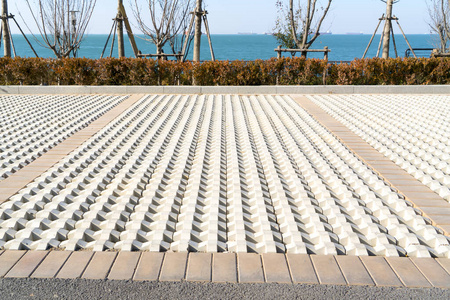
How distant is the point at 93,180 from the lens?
4.62 metres

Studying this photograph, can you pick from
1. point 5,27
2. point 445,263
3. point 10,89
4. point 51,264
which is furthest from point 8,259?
point 5,27

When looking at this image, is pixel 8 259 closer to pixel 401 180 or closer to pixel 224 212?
pixel 224 212

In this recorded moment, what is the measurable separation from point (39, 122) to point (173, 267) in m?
5.63

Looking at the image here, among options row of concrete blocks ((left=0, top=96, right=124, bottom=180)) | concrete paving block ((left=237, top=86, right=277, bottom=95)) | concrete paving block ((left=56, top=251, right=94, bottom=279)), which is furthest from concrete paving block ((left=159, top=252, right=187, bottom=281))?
concrete paving block ((left=237, top=86, right=277, bottom=95))

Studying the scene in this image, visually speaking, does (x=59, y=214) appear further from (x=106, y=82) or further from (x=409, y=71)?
(x=409, y=71)

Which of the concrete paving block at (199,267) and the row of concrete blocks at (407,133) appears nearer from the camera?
A: the concrete paving block at (199,267)

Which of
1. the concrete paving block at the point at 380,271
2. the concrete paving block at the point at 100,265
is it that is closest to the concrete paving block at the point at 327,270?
the concrete paving block at the point at 380,271

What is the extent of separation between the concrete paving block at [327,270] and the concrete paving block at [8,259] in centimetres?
207

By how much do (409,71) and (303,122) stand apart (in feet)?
21.6

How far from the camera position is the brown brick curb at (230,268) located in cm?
279

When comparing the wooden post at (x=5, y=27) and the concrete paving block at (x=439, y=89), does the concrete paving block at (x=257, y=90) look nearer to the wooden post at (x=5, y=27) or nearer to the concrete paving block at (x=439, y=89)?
the concrete paving block at (x=439, y=89)

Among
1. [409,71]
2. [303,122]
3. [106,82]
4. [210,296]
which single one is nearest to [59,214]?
[210,296]

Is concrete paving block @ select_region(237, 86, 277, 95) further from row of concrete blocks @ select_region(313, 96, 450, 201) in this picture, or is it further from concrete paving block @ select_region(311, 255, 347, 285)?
concrete paving block @ select_region(311, 255, 347, 285)

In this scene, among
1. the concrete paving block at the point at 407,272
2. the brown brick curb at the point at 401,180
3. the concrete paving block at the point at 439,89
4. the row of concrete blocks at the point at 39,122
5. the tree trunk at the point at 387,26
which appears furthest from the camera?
the tree trunk at the point at 387,26
